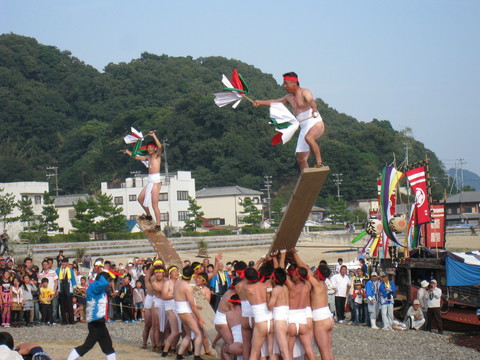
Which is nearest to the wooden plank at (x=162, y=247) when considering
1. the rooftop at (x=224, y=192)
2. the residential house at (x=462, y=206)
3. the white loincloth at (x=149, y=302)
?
the white loincloth at (x=149, y=302)

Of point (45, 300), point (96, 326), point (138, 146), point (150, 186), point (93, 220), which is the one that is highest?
point (138, 146)

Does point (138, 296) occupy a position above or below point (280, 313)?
below

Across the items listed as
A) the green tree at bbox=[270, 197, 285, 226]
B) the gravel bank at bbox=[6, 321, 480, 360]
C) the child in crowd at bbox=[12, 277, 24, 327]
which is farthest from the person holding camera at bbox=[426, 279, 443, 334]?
the green tree at bbox=[270, 197, 285, 226]

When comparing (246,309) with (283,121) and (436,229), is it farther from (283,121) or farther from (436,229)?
(436,229)

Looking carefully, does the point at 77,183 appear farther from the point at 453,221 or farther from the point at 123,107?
the point at 453,221

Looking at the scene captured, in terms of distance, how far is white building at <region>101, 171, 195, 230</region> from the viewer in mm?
76969

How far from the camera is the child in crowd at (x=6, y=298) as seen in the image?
59.2 ft

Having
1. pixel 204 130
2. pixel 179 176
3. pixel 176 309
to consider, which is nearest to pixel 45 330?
pixel 176 309

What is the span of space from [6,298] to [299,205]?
994 centimetres

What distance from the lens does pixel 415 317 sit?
731 inches

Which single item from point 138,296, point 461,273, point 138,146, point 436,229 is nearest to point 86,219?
point 436,229

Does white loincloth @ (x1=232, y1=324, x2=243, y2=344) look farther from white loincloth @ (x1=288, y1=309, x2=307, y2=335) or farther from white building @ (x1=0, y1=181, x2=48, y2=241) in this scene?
white building @ (x1=0, y1=181, x2=48, y2=241)

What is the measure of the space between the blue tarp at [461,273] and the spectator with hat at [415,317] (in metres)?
0.93

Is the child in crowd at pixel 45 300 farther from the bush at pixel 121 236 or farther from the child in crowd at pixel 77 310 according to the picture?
the bush at pixel 121 236
